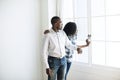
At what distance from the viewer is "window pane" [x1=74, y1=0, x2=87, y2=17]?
13.4ft

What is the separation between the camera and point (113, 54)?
3707 millimetres

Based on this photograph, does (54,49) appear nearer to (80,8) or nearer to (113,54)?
(113,54)

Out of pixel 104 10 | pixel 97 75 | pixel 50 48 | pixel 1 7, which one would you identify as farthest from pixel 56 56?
pixel 1 7

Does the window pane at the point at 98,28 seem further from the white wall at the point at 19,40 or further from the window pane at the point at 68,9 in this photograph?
the white wall at the point at 19,40

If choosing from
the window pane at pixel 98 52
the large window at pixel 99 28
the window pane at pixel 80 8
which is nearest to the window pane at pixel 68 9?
the large window at pixel 99 28

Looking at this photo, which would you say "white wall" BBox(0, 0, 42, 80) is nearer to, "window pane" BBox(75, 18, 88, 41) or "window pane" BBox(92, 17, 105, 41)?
"window pane" BBox(75, 18, 88, 41)

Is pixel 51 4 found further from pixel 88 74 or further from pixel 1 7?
pixel 88 74

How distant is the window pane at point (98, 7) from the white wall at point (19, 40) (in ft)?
4.08

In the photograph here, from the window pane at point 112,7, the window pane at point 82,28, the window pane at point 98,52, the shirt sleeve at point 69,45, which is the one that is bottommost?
the window pane at point 98,52

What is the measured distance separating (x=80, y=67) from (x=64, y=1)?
1.39 meters

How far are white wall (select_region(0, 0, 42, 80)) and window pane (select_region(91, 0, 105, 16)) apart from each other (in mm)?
1245

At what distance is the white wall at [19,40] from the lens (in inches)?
159

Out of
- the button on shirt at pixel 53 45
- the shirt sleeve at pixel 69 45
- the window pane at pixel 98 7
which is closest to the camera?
the button on shirt at pixel 53 45

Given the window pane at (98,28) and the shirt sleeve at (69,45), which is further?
the window pane at (98,28)
